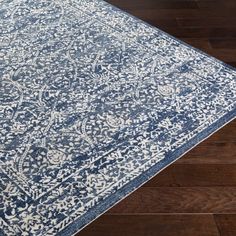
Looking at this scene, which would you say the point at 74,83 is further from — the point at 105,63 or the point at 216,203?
the point at 216,203

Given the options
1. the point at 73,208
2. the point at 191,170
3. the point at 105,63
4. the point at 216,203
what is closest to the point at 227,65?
the point at 105,63

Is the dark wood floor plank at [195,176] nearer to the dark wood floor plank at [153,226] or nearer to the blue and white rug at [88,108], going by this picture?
the blue and white rug at [88,108]

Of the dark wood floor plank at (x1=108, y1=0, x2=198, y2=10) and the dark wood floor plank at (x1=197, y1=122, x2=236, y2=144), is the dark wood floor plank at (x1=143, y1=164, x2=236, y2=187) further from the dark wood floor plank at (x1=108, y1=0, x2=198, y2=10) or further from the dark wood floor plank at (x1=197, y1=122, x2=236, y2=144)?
the dark wood floor plank at (x1=108, y1=0, x2=198, y2=10)

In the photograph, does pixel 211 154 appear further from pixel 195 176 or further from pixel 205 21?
pixel 205 21

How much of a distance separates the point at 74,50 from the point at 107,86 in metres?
0.37

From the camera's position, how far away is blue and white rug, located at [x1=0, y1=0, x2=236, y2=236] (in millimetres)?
1341

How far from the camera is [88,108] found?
1695mm

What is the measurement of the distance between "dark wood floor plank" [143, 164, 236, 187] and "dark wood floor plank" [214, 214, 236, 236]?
0.14 meters

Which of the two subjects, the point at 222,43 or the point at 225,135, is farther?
Result: the point at 222,43

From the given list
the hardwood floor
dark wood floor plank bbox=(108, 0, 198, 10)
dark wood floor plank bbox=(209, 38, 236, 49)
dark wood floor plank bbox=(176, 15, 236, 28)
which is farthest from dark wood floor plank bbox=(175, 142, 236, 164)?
dark wood floor plank bbox=(108, 0, 198, 10)

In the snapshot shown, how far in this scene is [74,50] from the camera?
2.05 metres

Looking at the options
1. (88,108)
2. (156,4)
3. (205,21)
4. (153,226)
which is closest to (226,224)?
(153,226)

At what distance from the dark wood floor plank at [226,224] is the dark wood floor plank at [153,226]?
18 millimetres

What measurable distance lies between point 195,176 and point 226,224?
0.22m
